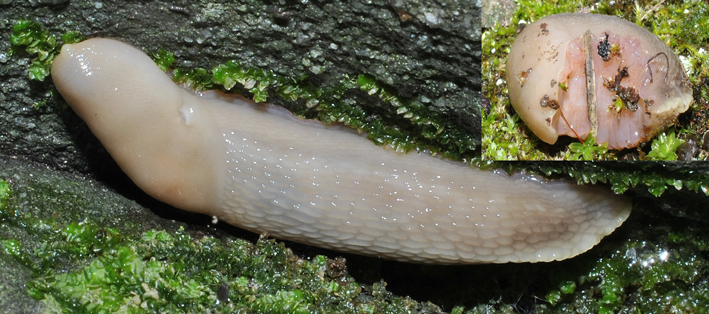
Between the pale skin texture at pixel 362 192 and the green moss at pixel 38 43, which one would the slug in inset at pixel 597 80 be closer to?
the pale skin texture at pixel 362 192

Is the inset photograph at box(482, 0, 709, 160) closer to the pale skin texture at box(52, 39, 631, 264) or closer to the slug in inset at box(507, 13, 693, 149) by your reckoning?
the slug in inset at box(507, 13, 693, 149)

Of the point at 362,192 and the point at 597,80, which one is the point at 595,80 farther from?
the point at 362,192

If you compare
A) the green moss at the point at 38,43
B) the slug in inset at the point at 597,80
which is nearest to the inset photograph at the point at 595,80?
the slug in inset at the point at 597,80

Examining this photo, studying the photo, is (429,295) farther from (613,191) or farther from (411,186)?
(613,191)

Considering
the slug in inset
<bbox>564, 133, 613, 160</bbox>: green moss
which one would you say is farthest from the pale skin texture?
the slug in inset

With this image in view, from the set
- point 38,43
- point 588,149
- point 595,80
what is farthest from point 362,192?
point 38,43

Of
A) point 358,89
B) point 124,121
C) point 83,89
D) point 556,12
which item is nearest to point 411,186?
point 358,89

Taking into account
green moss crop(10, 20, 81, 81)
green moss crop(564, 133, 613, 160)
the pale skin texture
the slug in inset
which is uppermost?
the slug in inset
